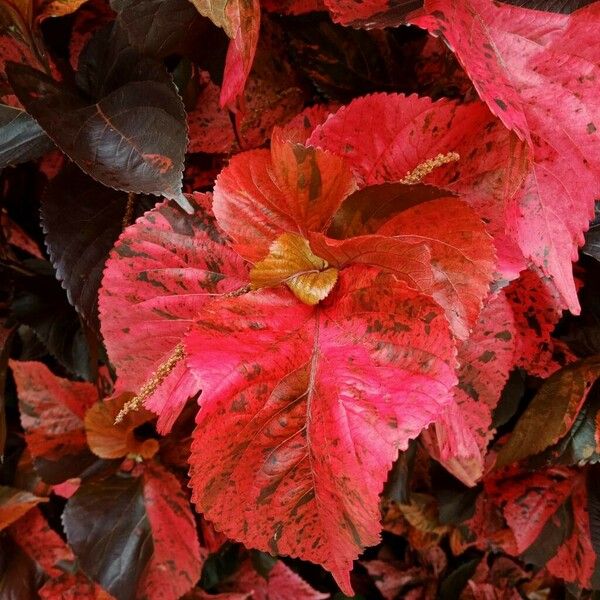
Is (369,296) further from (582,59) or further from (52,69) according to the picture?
(52,69)

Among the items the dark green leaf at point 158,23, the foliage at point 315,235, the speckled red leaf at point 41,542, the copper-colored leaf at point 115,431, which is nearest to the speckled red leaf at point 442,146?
the foliage at point 315,235

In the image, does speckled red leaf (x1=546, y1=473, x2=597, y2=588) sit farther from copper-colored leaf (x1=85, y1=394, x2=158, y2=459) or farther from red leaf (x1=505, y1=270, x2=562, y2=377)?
copper-colored leaf (x1=85, y1=394, x2=158, y2=459)

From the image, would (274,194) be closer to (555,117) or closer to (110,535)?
(555,117)

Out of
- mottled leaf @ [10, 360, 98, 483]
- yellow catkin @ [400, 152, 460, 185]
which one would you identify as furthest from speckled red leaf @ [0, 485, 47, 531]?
yellow catkin @ [400, 152, 460, 185]

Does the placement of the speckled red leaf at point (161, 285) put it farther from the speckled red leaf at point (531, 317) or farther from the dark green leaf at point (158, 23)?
the speckled red leaf at point (531, 317)

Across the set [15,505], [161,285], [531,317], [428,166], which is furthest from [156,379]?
[15,505]
